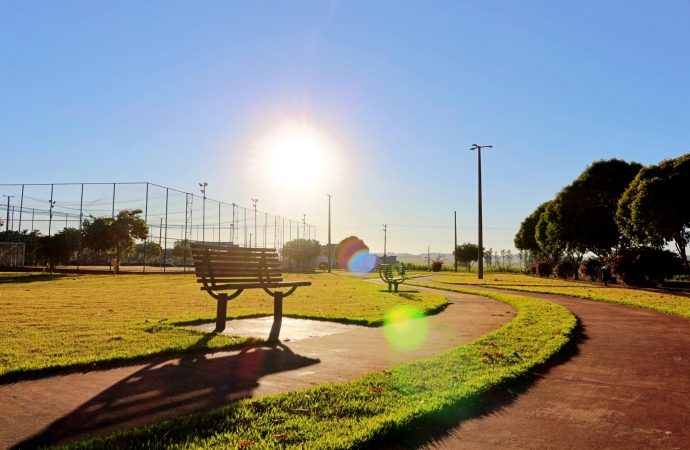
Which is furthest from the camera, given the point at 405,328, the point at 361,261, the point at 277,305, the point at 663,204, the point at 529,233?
the point at 361,261

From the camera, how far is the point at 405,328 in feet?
24.8

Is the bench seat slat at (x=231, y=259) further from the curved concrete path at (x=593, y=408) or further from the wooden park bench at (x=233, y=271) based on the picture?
the curved concrete path at (x=593, y=408)

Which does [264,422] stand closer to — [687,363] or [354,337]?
[354,337]

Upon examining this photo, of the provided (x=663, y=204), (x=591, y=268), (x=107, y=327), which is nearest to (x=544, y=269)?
(x=591, y=268)

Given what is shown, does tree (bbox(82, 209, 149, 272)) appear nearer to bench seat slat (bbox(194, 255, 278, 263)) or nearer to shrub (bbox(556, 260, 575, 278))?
bench seat slat (bbox(194, 255, 278, 263))

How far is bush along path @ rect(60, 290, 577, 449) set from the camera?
274cm

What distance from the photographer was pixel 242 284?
286 inches

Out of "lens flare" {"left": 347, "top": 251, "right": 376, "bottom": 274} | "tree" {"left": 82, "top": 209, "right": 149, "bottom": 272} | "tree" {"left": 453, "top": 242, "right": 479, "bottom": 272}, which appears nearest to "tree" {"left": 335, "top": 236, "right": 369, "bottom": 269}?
"lens flare" {"left": 347, "top": 251, "right": 376, "bottom": 274}

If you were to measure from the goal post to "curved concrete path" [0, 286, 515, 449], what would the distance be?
39.6 metres

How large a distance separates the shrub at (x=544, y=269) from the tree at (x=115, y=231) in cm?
3082

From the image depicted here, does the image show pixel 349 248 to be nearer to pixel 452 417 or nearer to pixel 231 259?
pixel 231 259

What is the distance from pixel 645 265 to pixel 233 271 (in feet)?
61.4

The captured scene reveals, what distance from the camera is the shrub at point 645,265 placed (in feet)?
62.6

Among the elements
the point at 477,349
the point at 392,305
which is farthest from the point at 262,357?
the point at 392,305
